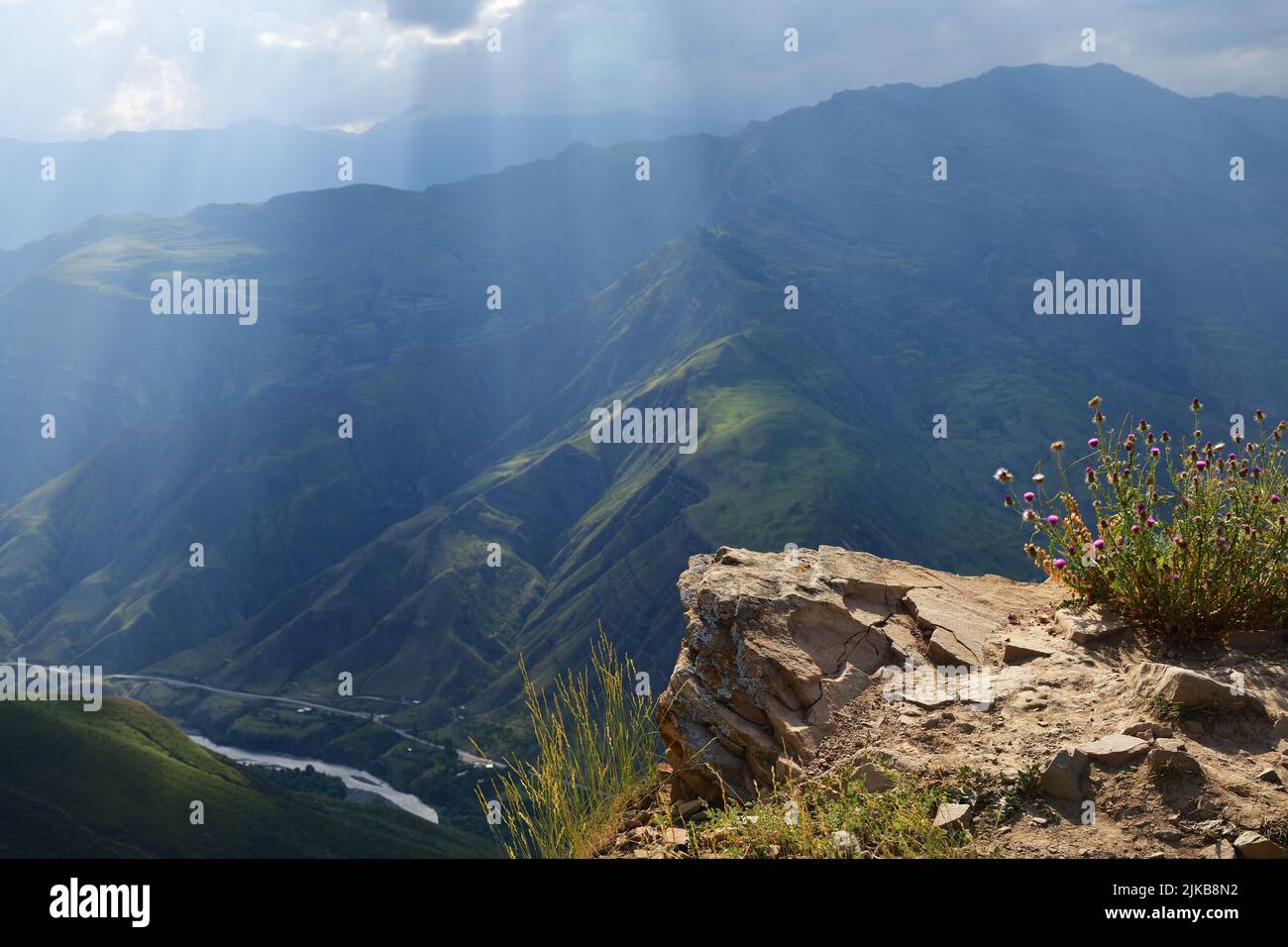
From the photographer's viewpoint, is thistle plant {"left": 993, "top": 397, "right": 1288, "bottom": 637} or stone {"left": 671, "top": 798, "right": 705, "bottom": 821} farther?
thistle plant {"left": 993, "top": 397, "right": 1288, "bottom": 637}

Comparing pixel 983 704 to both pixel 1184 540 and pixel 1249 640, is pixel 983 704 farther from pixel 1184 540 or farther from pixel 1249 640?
pixel 1249 640

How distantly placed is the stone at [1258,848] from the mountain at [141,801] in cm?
8343

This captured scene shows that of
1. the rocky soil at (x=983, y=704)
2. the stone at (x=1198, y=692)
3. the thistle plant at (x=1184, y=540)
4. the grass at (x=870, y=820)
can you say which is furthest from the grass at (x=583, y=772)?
the stone at (x=1198, y=692)

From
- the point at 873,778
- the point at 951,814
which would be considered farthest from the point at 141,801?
the point at 951,814

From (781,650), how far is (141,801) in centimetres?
10964

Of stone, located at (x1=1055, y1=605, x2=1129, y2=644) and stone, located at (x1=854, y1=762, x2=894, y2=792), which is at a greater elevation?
stone, located at (x1=1055, y1=605, x2=1129, y2=644)

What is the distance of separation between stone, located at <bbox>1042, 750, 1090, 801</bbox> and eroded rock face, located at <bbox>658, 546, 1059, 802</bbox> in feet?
6.13

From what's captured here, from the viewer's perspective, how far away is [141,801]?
9956 cm

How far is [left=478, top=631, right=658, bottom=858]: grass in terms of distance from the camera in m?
7.48

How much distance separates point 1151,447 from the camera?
29.1 feet

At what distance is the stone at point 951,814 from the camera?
6305 mm

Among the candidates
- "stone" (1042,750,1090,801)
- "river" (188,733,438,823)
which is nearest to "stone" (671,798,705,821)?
"stone" (1042,750,1090,801)

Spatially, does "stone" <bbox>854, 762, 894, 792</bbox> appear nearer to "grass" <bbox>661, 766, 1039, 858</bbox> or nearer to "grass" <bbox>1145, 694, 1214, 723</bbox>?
"grass" <bbox>661, 766, 1039, 858</bbox>
